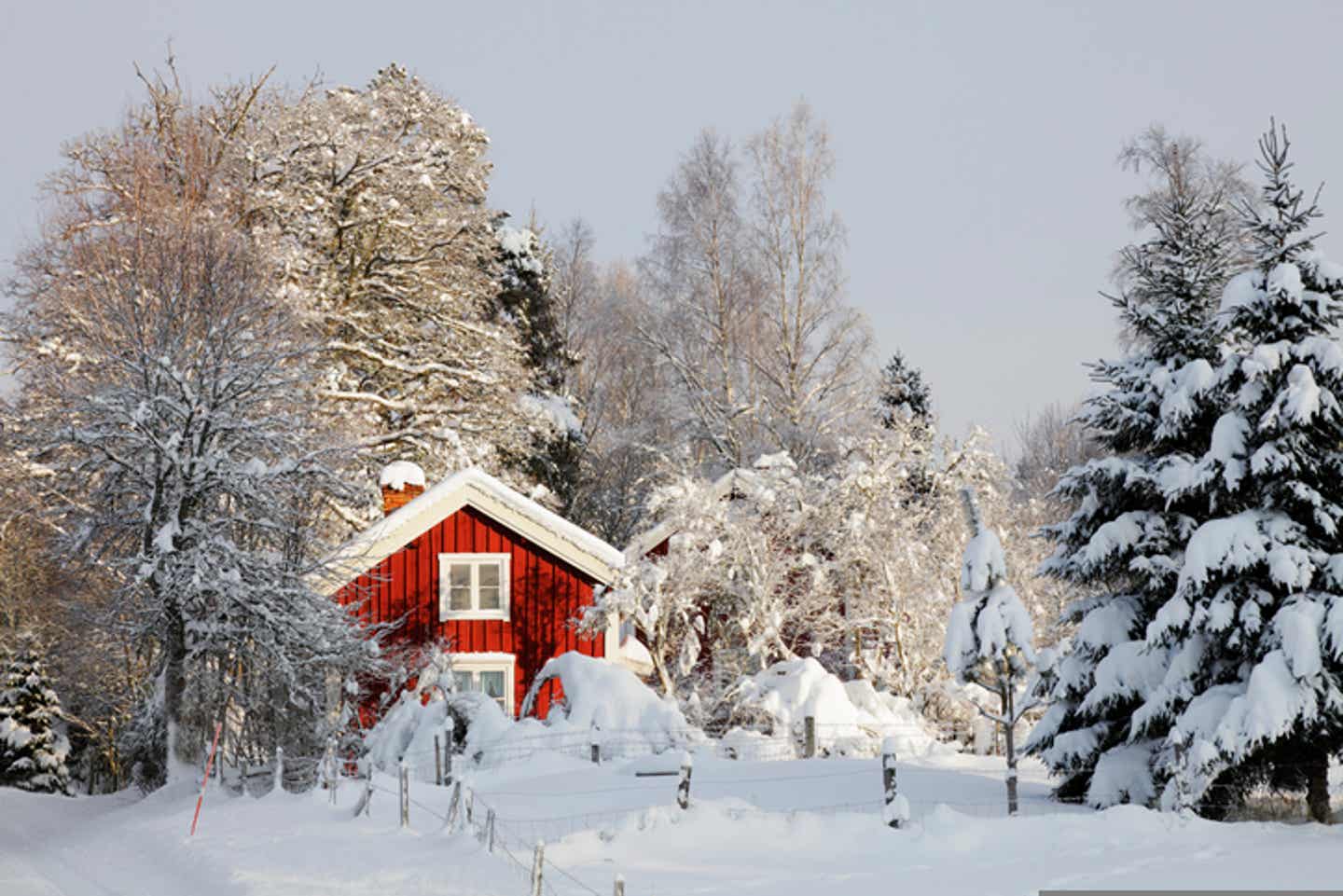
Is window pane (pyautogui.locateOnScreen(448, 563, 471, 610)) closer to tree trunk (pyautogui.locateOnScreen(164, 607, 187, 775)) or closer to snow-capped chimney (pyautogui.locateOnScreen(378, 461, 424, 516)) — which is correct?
snow-capped chimney (pyautogui.locateOnScreen(378, 461, 424, 516))

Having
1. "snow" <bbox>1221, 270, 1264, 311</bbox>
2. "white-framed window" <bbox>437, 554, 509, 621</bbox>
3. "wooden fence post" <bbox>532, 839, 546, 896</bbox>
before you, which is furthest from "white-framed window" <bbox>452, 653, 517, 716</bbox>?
"wooden fence post" <bbox>532, 839, 546, 896</bbox>

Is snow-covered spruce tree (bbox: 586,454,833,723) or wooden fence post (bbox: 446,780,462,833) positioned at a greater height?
snow-covered spruce tree (bbox: 586,454,833,723)

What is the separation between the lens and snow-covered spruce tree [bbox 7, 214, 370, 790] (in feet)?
67.8

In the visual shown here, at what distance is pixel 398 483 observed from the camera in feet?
93.6

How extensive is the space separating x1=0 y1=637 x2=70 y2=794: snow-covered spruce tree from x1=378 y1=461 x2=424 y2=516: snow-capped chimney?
873 centimetres

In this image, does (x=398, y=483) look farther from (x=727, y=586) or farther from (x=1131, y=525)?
(x=1131, y=525)

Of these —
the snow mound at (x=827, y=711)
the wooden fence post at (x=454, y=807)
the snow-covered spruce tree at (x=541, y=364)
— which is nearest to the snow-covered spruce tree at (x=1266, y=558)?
the wooden fence post at (x=454, y=807)

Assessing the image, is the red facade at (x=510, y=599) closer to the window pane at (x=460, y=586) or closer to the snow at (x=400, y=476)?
the window pane at (x=460, y=586)

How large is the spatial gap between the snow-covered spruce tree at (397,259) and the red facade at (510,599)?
11.8 ft

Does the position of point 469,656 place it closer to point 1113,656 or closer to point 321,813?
point 321,813

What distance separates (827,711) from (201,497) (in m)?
10.9

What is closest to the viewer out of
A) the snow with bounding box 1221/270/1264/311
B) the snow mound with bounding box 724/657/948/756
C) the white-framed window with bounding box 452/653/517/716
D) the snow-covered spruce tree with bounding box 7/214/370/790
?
the snow with bounding box 1221/270/1264/311

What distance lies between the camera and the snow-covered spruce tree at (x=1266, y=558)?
47.5 ft

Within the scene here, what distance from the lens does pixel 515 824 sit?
15445mm
